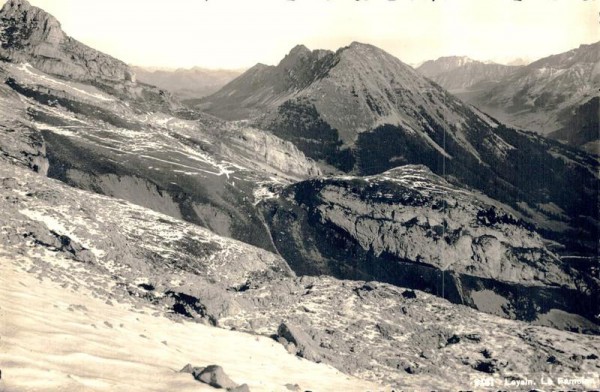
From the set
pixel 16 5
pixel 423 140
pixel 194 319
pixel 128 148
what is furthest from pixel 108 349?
pixel 423 140

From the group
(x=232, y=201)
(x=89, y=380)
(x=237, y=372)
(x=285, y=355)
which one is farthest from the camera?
(x=232, y=201)

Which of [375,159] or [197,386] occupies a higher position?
[375,159]

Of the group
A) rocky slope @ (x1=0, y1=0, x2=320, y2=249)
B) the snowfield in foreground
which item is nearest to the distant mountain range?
the snowfield in foreground

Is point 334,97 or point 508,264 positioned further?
point 334,97

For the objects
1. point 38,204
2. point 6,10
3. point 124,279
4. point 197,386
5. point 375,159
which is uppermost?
point 6,10

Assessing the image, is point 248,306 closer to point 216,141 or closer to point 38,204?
point 38,204

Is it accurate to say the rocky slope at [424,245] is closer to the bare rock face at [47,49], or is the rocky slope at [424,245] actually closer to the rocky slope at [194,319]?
the rocky slope at [194,319]

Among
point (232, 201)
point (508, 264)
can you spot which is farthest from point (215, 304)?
point (508, 264)

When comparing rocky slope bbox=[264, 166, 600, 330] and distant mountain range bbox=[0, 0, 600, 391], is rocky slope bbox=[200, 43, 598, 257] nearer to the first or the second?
distant mountain range bbox=[0, 0, 600, 391]

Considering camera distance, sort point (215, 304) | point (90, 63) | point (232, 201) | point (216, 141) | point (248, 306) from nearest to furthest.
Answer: point (215, 304)
point (248, 306)
point (232, 201)
point (216, 141)
point (90, 63)
